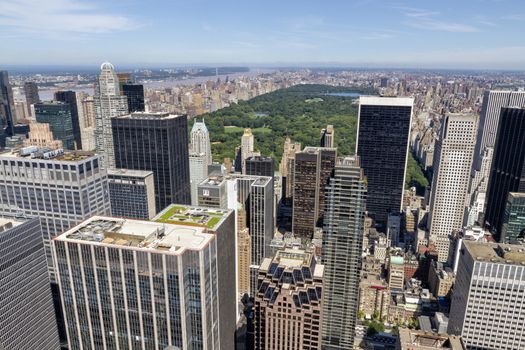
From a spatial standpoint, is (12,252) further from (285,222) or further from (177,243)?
(285,222)

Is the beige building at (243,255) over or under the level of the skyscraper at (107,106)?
under

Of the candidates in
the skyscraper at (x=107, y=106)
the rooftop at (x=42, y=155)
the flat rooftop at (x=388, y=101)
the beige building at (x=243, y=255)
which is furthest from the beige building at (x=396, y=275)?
the skyscraper at (x=107, y=106)

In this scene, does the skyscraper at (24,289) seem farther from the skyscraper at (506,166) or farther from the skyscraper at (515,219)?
the skyscraper at (506,166)

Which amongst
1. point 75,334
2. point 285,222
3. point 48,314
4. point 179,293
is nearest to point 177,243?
point 179,293

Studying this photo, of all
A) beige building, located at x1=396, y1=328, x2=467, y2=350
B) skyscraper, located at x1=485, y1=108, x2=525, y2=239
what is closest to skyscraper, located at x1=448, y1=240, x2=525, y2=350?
beige building, located at x1=396, y1=328, x2=467, y2=350

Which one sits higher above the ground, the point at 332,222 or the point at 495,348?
the point at 332,222

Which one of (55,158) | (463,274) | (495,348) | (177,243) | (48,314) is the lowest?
(495,348)
